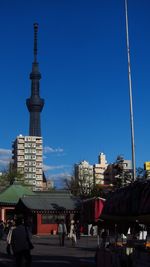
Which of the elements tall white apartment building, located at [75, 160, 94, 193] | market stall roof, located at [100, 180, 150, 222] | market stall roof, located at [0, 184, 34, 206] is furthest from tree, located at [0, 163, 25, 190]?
market stall roof, located at [100, 180, 150, 222]

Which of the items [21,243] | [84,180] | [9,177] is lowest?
[21,243]

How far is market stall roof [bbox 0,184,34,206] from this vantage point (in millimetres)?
73606

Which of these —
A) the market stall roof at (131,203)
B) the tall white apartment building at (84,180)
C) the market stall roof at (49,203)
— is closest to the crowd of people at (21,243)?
the market stall roof at (131,203)

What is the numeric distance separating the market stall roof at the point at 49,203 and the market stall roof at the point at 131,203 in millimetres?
45915

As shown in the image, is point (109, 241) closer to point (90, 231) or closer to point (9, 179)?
point (90, 231)

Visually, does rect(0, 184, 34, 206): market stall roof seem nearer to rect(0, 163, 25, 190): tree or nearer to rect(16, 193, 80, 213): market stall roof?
rect(16, 193, 80, 213): market stall roof

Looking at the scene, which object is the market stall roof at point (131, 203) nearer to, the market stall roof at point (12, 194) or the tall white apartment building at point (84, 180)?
the market stall roof at point (12, 194)

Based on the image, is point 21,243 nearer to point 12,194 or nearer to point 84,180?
point 12,194

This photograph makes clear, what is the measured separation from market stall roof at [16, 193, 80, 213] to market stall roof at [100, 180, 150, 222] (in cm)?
4592

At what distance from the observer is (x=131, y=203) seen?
44.2 ft

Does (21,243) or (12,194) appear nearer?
(21,243)

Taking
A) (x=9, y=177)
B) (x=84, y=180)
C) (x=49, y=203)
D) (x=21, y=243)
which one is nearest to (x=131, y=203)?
(x=21, y=243)

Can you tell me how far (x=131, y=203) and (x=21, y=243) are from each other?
327 centimetres

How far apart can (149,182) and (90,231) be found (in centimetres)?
4769
